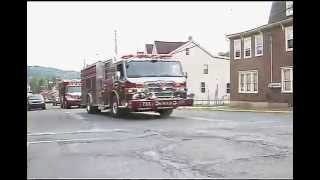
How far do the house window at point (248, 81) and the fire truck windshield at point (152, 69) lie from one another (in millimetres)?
15218

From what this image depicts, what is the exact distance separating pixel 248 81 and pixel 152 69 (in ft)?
55.0

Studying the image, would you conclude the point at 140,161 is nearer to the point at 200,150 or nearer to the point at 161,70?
the point at 200,150

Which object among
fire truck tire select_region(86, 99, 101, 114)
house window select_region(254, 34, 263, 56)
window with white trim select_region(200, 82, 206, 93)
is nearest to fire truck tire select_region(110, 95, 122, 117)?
fire truck tire select_region(86, 99, 101, 114)

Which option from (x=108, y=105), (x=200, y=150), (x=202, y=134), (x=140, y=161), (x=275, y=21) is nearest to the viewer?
(x=140, y=161)

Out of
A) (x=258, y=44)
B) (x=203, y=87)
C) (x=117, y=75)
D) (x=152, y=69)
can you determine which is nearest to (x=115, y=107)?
(x=117, y=75)

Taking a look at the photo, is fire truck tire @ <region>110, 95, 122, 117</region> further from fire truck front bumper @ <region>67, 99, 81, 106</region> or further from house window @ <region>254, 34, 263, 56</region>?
fire truck front bumper @ <region>67, 99, 81, 106</region>

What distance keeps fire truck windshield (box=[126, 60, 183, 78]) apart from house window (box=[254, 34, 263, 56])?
14.7 m

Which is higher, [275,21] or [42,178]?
[275,21]

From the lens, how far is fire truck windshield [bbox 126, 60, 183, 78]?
59.9 feet

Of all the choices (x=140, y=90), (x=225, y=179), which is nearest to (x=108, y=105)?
(x=140, y=90)

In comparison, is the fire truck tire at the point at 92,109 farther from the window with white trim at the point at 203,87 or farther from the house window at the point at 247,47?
the window with white trim at the point at 203,87

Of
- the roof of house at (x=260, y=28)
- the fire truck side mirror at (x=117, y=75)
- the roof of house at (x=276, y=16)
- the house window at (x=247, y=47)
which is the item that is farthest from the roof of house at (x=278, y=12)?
the fire truck side mirror at (x=117, y=75)
